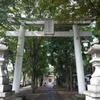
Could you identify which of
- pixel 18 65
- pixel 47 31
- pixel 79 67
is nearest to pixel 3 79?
pixel 18 65

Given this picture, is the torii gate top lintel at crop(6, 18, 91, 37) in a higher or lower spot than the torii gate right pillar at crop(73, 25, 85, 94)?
higher

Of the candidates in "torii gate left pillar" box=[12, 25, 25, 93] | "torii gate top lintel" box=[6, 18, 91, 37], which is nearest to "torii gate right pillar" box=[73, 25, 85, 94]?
"torii gate top lintel" box=[6, 18, 91, 37]

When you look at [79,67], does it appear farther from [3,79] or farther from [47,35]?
[3,79]

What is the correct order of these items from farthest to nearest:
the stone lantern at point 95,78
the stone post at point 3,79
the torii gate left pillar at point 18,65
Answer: the torii gate left pillar at point 18,65 → the stone post at point 3,79 → the stone lantern at point 95,78

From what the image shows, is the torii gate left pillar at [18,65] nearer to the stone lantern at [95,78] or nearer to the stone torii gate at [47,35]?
the stone torii gate at [47,35]

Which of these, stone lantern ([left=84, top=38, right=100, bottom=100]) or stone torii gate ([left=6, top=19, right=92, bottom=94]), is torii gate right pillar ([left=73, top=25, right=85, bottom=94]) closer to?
stone torii gate ([left=6, top=19, right=92, bottom=94])

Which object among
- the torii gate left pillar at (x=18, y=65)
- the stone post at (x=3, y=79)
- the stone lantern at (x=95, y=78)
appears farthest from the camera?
the torii gate left pillar at (x=18, y=65)

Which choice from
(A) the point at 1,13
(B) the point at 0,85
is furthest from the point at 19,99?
(A) the point at 1,13

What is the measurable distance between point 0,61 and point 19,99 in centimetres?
524


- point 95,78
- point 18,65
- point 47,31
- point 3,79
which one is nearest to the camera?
point 95,78

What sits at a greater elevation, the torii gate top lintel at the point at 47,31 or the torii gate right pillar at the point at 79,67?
the torii gate top lintel at the point at 47,31

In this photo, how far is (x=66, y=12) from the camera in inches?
344

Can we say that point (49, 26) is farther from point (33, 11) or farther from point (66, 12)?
point (66, 12)

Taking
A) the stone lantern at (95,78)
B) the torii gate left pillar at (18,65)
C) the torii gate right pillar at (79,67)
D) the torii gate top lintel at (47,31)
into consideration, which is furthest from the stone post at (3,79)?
the torii gate right pillar at (79,67)
